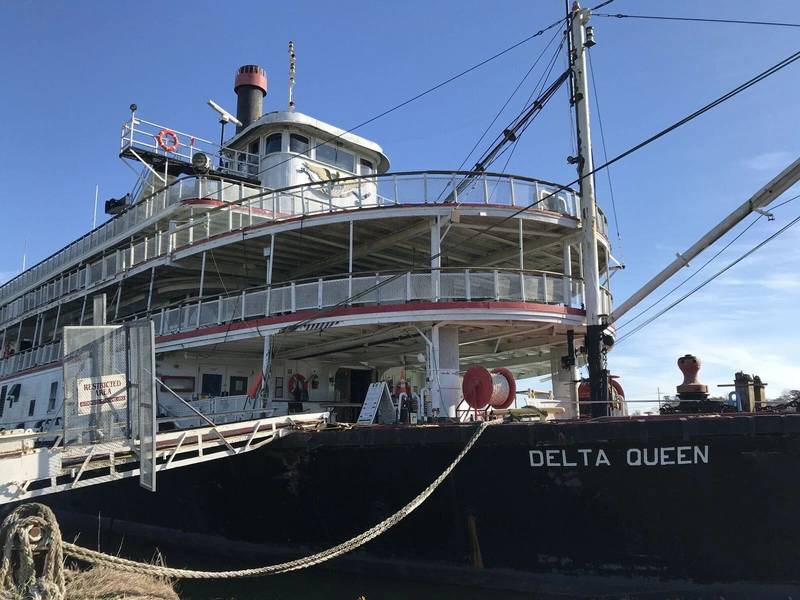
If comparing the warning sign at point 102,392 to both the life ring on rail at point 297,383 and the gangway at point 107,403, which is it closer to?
the gangway at point 107,403

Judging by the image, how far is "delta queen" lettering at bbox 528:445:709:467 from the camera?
28.5ft

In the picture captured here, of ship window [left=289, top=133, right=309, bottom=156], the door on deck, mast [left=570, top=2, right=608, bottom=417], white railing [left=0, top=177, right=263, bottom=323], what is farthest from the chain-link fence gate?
ship window [left=289, top=133, right=309, bottom=156]

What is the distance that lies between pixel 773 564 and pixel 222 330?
461 inches

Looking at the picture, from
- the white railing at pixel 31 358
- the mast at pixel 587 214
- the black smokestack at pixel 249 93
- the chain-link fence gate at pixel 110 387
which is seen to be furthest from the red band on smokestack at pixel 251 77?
the chain-link fence gate at pixel 110 387

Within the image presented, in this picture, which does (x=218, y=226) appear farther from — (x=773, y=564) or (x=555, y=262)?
(x=773, y=564)

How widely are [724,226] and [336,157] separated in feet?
53.2

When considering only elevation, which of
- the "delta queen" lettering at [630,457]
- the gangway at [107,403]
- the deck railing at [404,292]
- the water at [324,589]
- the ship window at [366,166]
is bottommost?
the water at [324,589]

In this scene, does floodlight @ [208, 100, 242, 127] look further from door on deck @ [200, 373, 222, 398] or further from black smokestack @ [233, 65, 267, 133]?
door on deck @ [200, 373, 222, 398]

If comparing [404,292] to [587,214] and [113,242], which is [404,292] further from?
[113,242]

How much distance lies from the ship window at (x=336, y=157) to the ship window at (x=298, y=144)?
1.69ft

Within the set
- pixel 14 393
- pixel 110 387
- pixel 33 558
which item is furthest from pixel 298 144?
pixel 33 558

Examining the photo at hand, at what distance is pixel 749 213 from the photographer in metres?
9.90

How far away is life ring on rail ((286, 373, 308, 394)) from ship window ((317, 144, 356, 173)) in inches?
398

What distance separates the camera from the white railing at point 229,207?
14055mm
